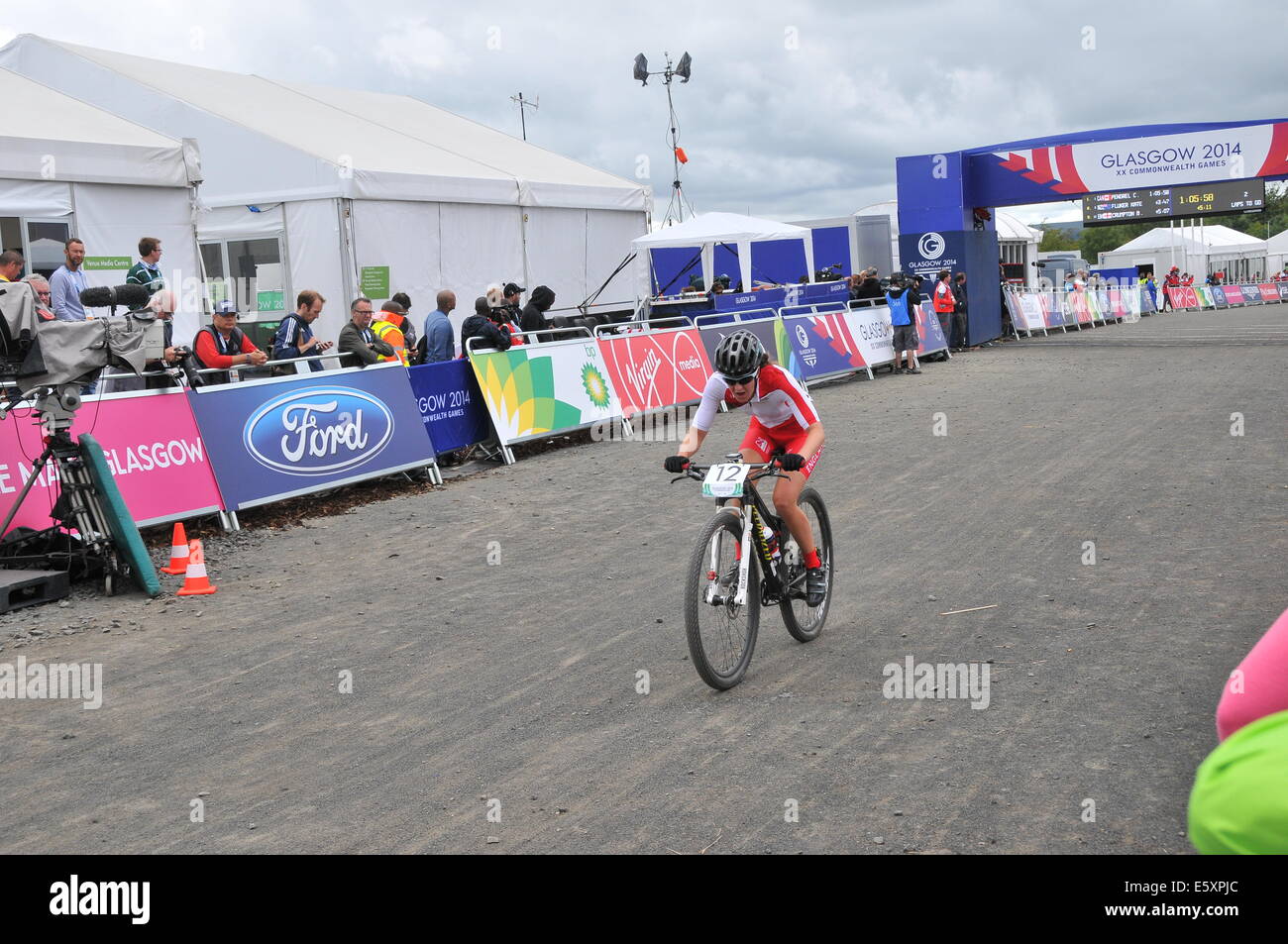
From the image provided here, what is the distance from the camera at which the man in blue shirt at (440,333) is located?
14.9 metres

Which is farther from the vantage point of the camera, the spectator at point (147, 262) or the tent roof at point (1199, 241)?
the tent roof at point (1199, 241)

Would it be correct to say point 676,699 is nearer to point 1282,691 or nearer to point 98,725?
point 98,725

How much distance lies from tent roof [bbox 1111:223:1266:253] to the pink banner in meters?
66.9

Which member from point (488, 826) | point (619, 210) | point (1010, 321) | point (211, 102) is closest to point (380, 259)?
point (211, 102)

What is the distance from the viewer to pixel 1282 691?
71.6 inches

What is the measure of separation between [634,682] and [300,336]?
7951 millimetres

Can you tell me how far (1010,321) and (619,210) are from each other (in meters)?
15.0

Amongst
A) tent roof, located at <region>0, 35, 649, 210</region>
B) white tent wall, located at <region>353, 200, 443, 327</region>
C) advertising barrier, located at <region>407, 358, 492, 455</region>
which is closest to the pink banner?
advertising barrier, located at <region>407, 358, 492, 455</region>

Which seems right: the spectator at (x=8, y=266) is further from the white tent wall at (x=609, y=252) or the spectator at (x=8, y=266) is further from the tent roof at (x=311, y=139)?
the white tent wall at (x=609, y=252)

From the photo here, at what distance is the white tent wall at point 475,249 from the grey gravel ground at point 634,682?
32.7ft

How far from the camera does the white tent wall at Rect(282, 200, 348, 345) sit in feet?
62.7

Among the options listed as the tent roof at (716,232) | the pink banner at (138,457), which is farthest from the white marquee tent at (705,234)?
the pink banner at (138,457)

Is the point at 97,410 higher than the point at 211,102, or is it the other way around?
the point at 211,102

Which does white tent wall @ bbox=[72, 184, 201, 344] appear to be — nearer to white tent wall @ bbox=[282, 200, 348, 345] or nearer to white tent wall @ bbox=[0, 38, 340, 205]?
white tent wall @ bbox=[282, 200, 348, 345]
